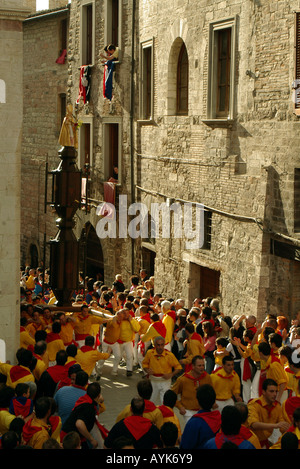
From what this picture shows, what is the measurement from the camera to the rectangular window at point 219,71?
59.3 feet

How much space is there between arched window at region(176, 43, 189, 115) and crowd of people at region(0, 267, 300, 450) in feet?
23.2

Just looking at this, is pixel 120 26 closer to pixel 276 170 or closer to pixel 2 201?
pixel 276 170

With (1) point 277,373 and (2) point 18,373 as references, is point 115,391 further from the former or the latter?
(1) point 277,373

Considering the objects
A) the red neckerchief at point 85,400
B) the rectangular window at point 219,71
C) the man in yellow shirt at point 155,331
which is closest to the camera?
the red neckerchief at point 85,400

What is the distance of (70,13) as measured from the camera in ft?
91.5

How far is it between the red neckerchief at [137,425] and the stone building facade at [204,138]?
8617 mm

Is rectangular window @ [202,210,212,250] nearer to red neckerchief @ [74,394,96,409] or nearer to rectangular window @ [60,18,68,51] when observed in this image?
red neckerchief @ [74,394,96,409]

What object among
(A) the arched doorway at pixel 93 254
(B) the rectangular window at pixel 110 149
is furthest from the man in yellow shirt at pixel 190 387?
(A) the arched doorway at pixel 93 254

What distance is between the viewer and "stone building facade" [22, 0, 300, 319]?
52.1 ft

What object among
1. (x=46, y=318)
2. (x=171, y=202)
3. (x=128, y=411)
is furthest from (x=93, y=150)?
(x=128, y=411)

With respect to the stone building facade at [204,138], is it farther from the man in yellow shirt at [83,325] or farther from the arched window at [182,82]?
the man in yellow shirt at [83,325]

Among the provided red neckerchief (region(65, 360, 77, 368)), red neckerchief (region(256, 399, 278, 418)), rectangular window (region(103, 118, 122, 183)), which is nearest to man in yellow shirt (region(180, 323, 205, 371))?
red neckerchief (region(65, 360, 77, 368))

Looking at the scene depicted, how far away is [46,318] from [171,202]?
794 cm

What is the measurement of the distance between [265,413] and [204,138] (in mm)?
11582
